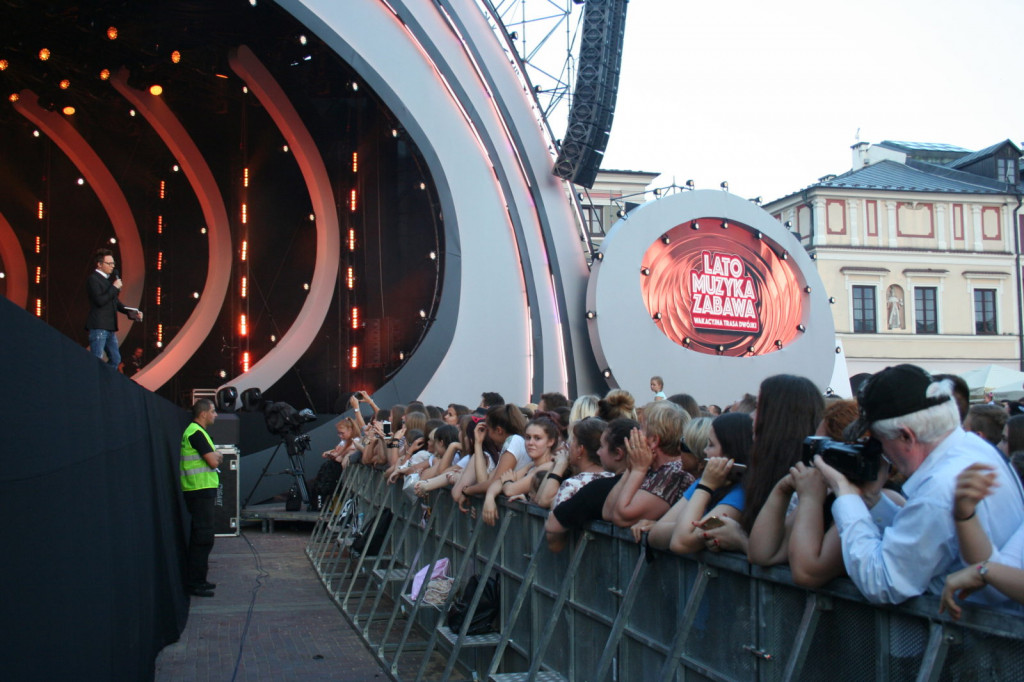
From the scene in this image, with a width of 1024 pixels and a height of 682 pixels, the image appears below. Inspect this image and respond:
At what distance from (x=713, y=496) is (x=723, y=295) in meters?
17.8

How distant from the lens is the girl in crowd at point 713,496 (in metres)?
3.74

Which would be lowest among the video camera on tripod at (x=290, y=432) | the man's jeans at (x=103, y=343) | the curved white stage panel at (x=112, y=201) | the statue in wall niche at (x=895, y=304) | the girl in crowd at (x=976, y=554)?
the video camera on tripod at (x=290, y=432)

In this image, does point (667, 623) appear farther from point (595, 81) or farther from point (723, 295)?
point (723, 295)

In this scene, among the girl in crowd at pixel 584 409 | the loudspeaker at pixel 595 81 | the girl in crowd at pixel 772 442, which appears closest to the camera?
the girl in crowd at pixel 772 442

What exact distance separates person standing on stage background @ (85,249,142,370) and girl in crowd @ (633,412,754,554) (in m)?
9.80

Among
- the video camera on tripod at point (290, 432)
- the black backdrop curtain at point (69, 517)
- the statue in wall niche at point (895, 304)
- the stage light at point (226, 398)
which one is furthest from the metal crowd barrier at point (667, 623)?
the statue in wall niche at point (895, 304)

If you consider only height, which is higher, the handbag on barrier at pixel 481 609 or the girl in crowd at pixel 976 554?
the girl in crowd at pixel 976 554

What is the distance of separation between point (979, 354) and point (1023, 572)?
4193 centimetres

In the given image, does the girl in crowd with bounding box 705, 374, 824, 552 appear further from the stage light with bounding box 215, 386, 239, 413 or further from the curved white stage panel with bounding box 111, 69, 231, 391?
the curved white stage panel with bounding box 111, 69, 231, 391

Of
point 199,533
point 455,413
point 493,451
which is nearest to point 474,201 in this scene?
point 455,413

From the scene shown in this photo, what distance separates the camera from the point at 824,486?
317cm

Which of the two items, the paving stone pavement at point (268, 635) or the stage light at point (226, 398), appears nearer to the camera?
the paving stone pavement at point (268, 635)

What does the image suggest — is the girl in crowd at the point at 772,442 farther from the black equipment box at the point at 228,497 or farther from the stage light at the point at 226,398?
the stage light at the point at 226,398

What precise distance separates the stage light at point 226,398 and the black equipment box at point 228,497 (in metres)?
3.15
